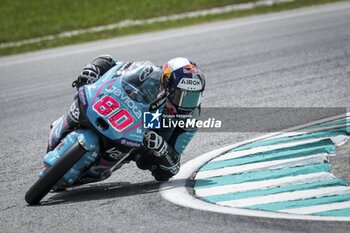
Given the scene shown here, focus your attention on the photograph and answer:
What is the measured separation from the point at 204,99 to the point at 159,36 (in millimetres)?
5414

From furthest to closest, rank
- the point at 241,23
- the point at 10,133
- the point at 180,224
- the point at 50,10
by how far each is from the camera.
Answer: the point at 50,10, the point at 241,23, the point at 10,133, the point at 180,224

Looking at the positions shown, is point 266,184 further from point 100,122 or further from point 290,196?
point 100,122

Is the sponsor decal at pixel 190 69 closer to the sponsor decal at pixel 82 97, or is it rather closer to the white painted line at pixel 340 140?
the sponsor decal at pixel 82 97

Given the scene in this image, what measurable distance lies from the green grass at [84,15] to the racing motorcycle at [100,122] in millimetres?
10285

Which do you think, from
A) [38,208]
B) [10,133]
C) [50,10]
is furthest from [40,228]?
[50,10]

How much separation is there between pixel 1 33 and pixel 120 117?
13240mm

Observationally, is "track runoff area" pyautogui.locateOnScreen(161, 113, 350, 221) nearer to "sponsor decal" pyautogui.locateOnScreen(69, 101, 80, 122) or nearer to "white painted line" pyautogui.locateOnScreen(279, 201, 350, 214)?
"white painted line" pyautogui.locateOnScreen(279, 201, 350, 214)

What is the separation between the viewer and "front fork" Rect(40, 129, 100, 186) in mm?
6465

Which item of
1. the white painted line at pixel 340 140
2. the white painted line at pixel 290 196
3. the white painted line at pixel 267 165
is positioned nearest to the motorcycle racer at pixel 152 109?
the white painted line at pixel 267 165

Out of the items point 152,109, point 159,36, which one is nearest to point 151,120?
point 152,109

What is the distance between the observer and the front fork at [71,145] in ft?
21.2

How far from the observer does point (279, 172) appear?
6840mm

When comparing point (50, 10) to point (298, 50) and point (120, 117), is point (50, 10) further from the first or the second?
point (120, 117)

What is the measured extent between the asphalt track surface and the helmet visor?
85 centimetres
